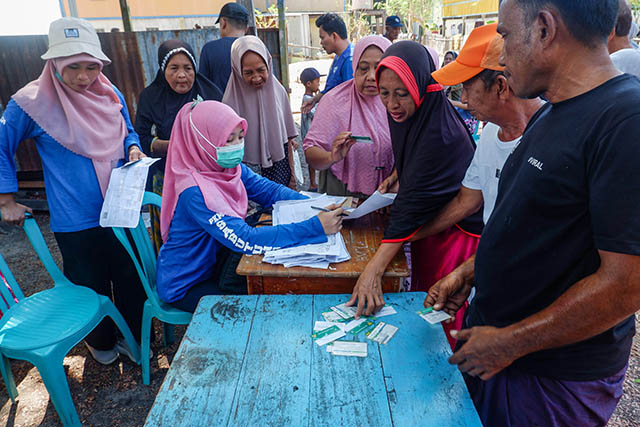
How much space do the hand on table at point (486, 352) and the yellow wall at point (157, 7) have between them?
52.6 feet

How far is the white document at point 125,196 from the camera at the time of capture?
Result: 2175mm

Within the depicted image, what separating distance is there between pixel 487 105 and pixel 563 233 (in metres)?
0.75

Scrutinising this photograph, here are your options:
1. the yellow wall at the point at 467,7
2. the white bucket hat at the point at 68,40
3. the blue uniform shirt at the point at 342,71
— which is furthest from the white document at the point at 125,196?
the yellow wall at the point at 467,7

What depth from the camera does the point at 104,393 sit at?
8.05 feet

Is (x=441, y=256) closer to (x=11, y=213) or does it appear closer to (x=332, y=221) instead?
(x=332, y=221)

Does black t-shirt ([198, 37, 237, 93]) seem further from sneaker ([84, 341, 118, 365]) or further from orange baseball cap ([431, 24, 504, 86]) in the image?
orange baseball cap ([431, 24, 504, 86])

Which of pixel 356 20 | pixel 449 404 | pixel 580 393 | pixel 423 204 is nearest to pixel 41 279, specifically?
pixel 423 204

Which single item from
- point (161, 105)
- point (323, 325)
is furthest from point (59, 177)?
point (323, 325)

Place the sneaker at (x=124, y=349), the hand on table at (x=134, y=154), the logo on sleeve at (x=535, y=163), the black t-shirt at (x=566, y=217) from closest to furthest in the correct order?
1. the black t-shirt at (x=566, y=217)
2. the logo on sleeve at (x=535, y=163)
3. the hand on table at (x=134, y=154)
4. the sneaker at (x=124, y=349)

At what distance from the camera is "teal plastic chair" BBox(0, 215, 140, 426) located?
1.97 meters

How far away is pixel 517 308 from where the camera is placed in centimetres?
111

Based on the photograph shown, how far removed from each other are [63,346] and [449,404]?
186 centimetres

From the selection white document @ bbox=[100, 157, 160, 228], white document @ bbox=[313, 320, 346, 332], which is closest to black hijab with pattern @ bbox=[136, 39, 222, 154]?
white document @ bbox=[100, 157, 160, 228]

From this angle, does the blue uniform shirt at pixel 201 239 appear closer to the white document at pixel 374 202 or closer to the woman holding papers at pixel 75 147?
the white document at pixel 374 202
